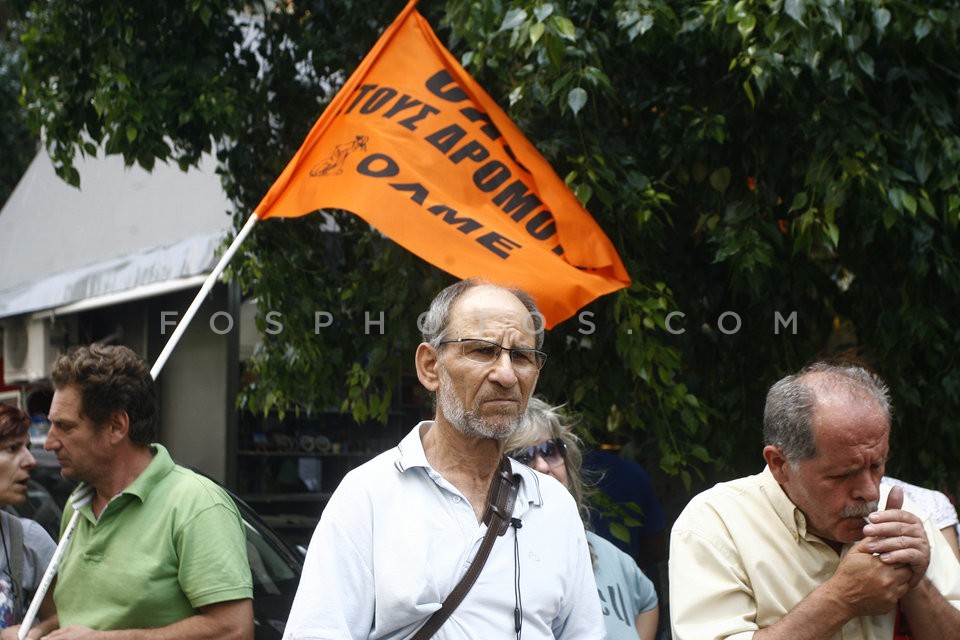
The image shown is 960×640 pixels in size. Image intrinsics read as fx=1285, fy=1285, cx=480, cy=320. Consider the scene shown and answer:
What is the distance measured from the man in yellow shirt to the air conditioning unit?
32.0ft

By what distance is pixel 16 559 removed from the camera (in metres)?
4.13

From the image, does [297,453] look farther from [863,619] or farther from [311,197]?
[863,619]

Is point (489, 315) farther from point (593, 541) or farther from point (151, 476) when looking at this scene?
point (593, 541)

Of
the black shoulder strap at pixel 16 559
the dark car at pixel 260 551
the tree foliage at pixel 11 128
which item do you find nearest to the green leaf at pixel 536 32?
the dark car at pixel 260 551

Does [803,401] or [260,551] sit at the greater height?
[803,401]

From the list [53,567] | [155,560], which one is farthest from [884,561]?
[53,567]

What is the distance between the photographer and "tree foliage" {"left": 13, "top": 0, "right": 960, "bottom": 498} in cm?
501

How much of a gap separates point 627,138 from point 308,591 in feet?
12.3

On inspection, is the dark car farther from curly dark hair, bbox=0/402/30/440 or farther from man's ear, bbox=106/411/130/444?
man's ear, bbox=106/411/130/444

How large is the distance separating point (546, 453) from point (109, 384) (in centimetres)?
132

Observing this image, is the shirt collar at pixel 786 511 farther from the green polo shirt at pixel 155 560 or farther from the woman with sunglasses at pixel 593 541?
the green polo shirt at pixel 155 560

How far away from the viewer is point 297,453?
10656 millimetres

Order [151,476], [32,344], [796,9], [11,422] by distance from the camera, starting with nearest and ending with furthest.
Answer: [151,476], [11,422], [796,9], [32,344]

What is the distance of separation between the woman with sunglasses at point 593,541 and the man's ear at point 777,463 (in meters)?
1.12
